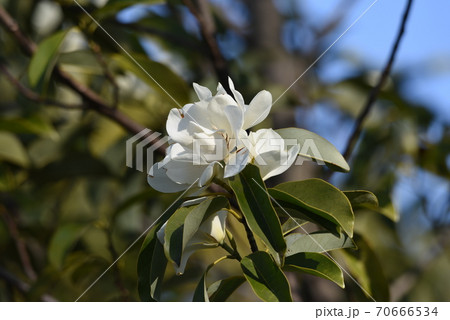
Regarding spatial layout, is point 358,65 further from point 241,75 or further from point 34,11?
point 34,11

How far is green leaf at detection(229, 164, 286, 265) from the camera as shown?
71 cm

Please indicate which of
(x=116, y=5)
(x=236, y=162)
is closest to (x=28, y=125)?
(x=116, y=5)

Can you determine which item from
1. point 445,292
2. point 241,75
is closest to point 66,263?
point 241,75

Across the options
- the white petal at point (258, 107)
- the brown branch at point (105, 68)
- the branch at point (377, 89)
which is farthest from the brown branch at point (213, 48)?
the white petal at point (258, 107)

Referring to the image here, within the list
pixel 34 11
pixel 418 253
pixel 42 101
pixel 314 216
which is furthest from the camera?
pixel 418 253

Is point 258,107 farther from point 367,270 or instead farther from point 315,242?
point 367,270

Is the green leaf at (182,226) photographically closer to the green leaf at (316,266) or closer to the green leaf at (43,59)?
the green leaf at (316,266)

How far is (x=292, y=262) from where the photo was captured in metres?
0.78

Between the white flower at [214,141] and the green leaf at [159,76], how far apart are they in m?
0.56

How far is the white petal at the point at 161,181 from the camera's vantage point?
30.8 inches

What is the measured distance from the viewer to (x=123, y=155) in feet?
5.33

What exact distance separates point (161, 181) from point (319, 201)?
0.22m

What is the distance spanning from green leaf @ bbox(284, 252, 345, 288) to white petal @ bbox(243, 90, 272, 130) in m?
0.19

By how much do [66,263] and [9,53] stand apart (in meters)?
0.87
